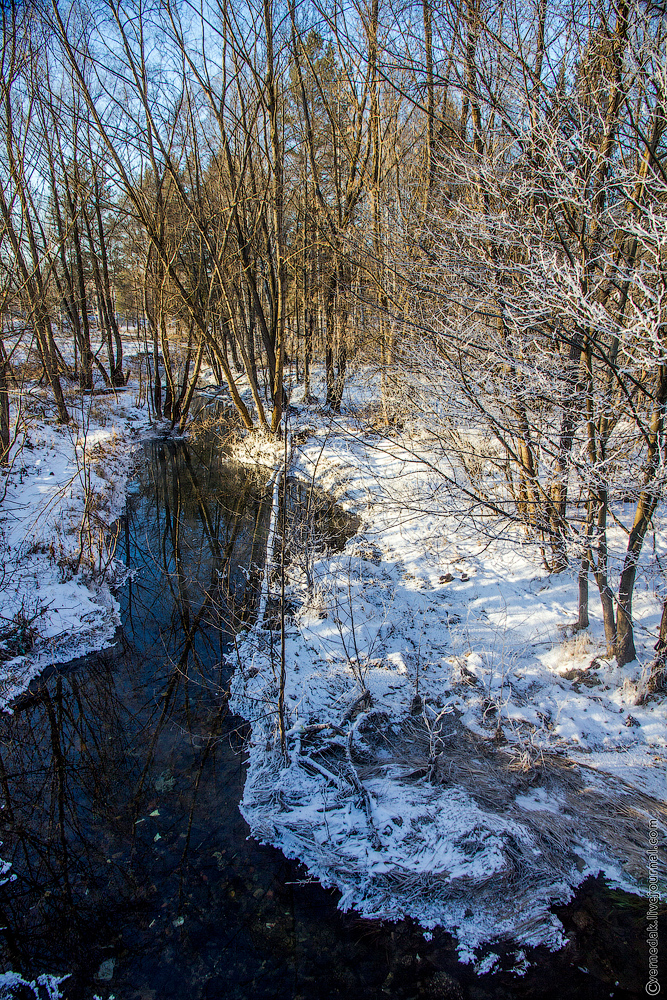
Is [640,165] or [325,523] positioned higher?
[640,165]

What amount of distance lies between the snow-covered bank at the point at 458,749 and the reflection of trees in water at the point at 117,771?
0.57 metres

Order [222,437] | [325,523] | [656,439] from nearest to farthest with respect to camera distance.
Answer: [656,439]
[325,523]
[222,437]

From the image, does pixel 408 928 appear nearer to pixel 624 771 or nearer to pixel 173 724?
pixel 624 771

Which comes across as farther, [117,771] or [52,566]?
[52,566]

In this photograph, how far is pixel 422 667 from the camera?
18.4ft

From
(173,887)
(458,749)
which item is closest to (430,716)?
(458,749)

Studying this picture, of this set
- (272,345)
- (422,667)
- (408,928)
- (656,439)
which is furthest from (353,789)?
(272,345)

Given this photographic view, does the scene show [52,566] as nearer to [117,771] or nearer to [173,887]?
[117,771]

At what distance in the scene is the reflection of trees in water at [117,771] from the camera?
356 centimetres

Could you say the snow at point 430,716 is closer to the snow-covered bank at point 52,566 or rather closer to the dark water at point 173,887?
the snow-covered bank at point 52,566

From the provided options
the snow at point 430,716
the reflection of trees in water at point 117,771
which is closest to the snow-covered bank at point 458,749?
the snow at point 430,716

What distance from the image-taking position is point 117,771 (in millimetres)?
4633

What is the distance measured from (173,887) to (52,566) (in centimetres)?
484

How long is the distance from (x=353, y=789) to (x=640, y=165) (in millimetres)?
5836
